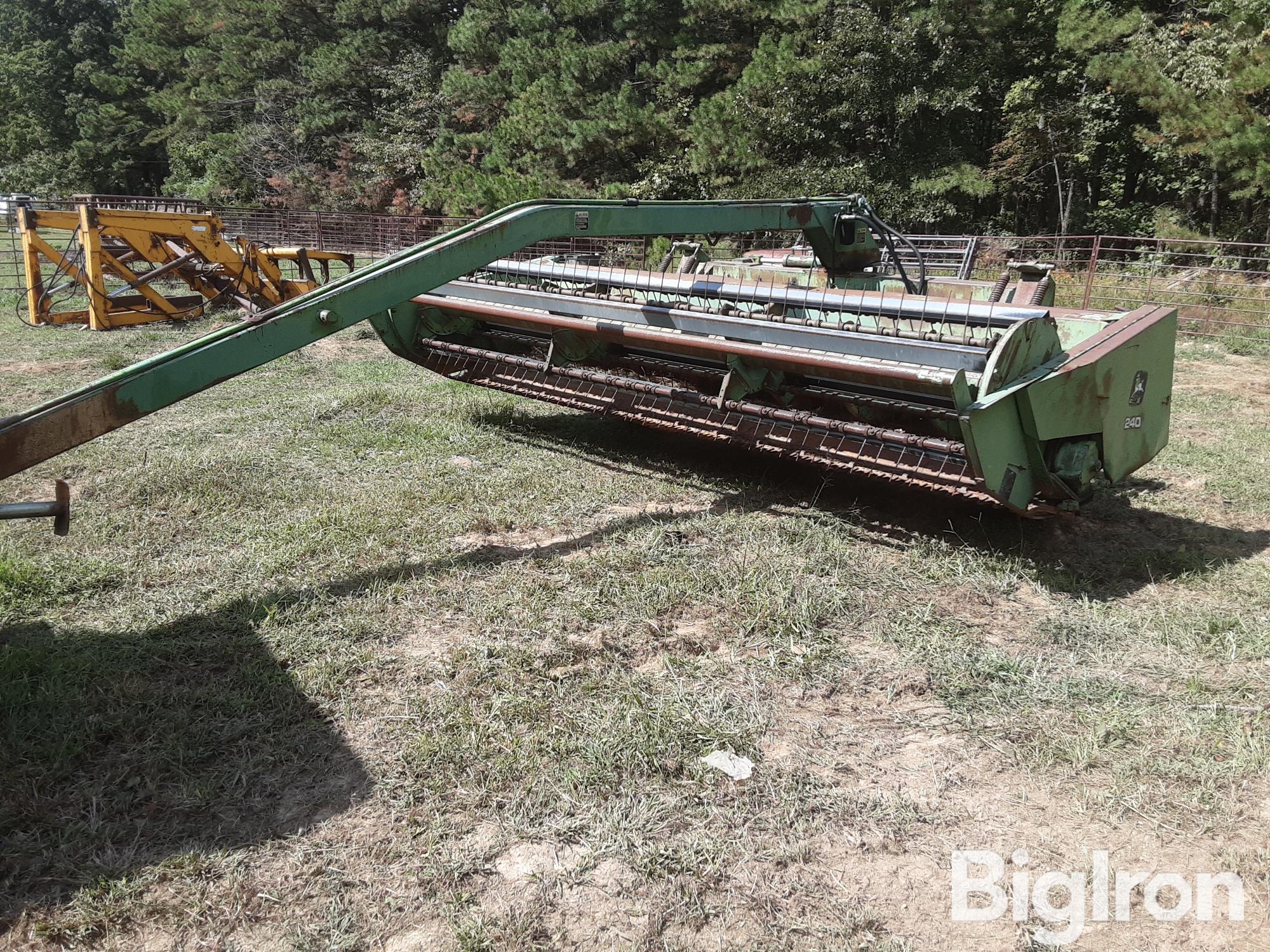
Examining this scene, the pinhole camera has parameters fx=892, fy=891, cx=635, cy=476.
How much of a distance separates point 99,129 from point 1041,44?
3779 cm

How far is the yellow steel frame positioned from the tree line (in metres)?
11.0

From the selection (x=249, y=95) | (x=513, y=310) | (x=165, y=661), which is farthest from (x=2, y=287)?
(x=249, y=95)

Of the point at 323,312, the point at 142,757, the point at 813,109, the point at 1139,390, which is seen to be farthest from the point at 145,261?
the point at 813,109

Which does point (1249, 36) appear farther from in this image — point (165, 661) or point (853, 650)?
point (165, 661)

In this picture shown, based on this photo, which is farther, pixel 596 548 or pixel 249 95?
pixel 249 95

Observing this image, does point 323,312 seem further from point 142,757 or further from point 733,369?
point 733,369

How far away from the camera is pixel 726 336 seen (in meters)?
4.52

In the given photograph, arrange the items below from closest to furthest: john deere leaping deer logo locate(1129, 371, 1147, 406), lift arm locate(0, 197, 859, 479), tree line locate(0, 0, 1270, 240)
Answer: lift arm locate(0, 197, 859, 479) → john deere leaping deer logo locate(1129, 371, 1147, 406) → tree line locate(0, 0, 1270, 240)

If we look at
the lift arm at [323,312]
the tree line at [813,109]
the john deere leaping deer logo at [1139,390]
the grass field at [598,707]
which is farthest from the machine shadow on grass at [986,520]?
the tree line at [813,109]

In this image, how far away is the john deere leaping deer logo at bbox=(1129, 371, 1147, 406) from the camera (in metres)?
4.05

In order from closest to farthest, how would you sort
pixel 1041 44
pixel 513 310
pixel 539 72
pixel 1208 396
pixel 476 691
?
pixel 476 691 < pixel 513 310 < pixel 1208 396 < pixel 1041 44 < pixel 539 72

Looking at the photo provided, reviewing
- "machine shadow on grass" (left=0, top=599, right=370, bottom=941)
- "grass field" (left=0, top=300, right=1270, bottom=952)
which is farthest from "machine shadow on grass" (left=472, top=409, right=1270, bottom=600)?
"machine shadow on grass" (left=0, top=599, right=370, bottom=941)

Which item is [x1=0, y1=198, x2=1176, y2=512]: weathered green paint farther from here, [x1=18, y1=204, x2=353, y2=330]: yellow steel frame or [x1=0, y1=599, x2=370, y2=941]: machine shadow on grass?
[x1=18, y1=204, x2=353, y2=330]: yellow steel frame

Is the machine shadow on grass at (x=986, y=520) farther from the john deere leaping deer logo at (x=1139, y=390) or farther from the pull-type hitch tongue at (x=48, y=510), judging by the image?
the pull-type hitch tongue at (x=48, y=510)
